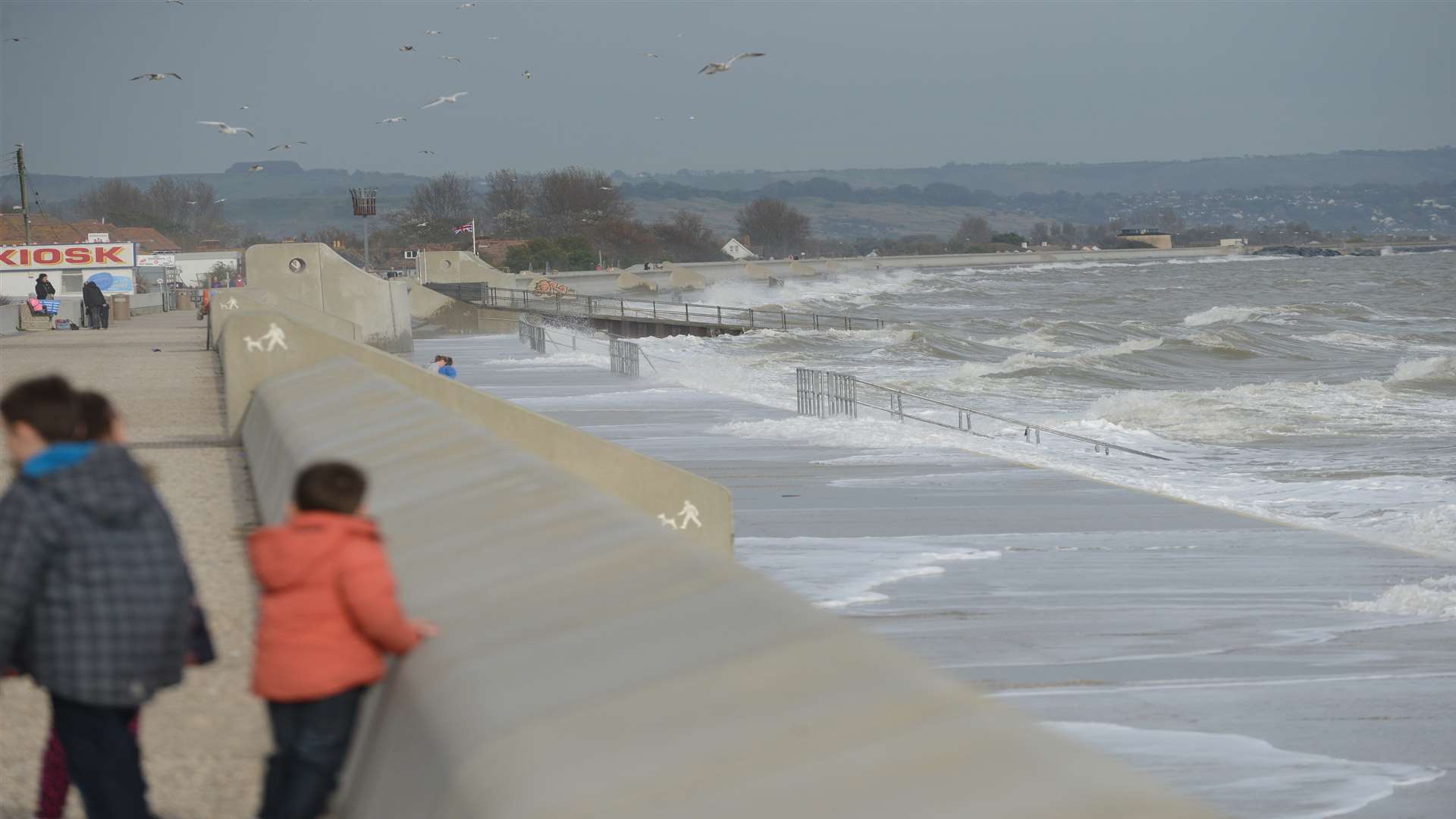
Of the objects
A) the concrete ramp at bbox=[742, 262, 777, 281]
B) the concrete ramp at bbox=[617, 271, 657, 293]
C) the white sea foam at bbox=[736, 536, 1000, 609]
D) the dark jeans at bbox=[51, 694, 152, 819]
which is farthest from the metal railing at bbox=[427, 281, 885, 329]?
the dark jeans at bbox=[51, 694, 152, 819]

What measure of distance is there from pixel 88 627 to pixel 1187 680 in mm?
6724

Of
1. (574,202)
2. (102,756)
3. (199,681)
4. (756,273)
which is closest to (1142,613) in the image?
(199,681)

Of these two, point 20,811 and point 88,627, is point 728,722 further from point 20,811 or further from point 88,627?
point 20,811

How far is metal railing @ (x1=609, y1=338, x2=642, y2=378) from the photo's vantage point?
32.2 metres

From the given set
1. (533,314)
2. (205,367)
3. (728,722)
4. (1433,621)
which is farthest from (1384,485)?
(533,314)

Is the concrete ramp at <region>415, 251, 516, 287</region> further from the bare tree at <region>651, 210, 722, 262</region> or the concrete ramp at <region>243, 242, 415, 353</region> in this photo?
the bare tree at <region>651, 210, 722, 262</region>

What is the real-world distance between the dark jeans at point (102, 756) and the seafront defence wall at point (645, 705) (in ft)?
1.84

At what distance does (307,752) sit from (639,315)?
59952mm

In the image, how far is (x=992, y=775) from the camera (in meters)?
2.76

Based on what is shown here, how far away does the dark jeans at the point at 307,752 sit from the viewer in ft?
12.3

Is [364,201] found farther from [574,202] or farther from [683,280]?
[574,202]

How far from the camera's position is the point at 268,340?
1240cm

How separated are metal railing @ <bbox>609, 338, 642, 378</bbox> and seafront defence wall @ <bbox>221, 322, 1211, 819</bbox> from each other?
87.8 ft

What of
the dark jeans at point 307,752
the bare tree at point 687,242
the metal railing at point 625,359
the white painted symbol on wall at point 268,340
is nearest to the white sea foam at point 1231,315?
the metal railing at point 625,359
